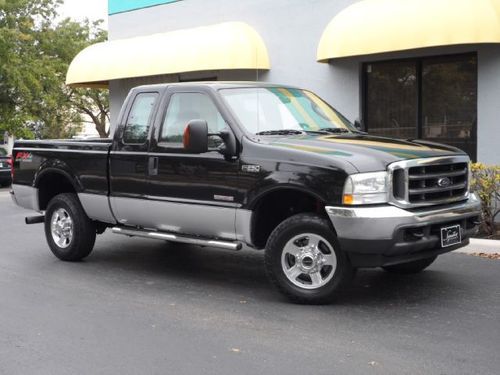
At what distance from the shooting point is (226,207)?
630 centimetres

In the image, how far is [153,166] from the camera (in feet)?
22.7

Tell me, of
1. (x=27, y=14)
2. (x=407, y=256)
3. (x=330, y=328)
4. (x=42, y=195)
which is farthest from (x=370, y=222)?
(x=27, y=14)

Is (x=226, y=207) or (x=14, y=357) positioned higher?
(x=226, y=207)

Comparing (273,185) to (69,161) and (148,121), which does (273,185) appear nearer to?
(148,121)

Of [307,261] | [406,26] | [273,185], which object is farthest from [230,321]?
[406,26]

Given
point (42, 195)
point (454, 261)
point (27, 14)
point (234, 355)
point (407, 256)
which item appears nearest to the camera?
point (234, 355)

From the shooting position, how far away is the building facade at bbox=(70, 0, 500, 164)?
1072 centimetres

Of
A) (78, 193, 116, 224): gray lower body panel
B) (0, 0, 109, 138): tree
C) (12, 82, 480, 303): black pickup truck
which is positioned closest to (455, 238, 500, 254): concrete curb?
(12, 82, 480, 303): black pickup truck

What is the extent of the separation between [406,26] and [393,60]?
5.06ft

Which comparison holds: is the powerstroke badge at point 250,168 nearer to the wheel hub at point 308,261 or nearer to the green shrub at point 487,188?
the wheel hub at point 308,261

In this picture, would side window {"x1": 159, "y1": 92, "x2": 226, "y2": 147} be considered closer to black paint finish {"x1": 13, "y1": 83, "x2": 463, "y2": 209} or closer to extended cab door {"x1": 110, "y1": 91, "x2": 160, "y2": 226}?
black paint finish {"x1": 13, "y1": 83, "x2": 463, "y2": 209}

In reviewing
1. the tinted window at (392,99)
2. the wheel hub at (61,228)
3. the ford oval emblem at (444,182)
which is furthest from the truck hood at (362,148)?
the tinted window at (392,99)

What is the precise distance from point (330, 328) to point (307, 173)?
1.33 metres

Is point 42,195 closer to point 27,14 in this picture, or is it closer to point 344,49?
point 344,49
